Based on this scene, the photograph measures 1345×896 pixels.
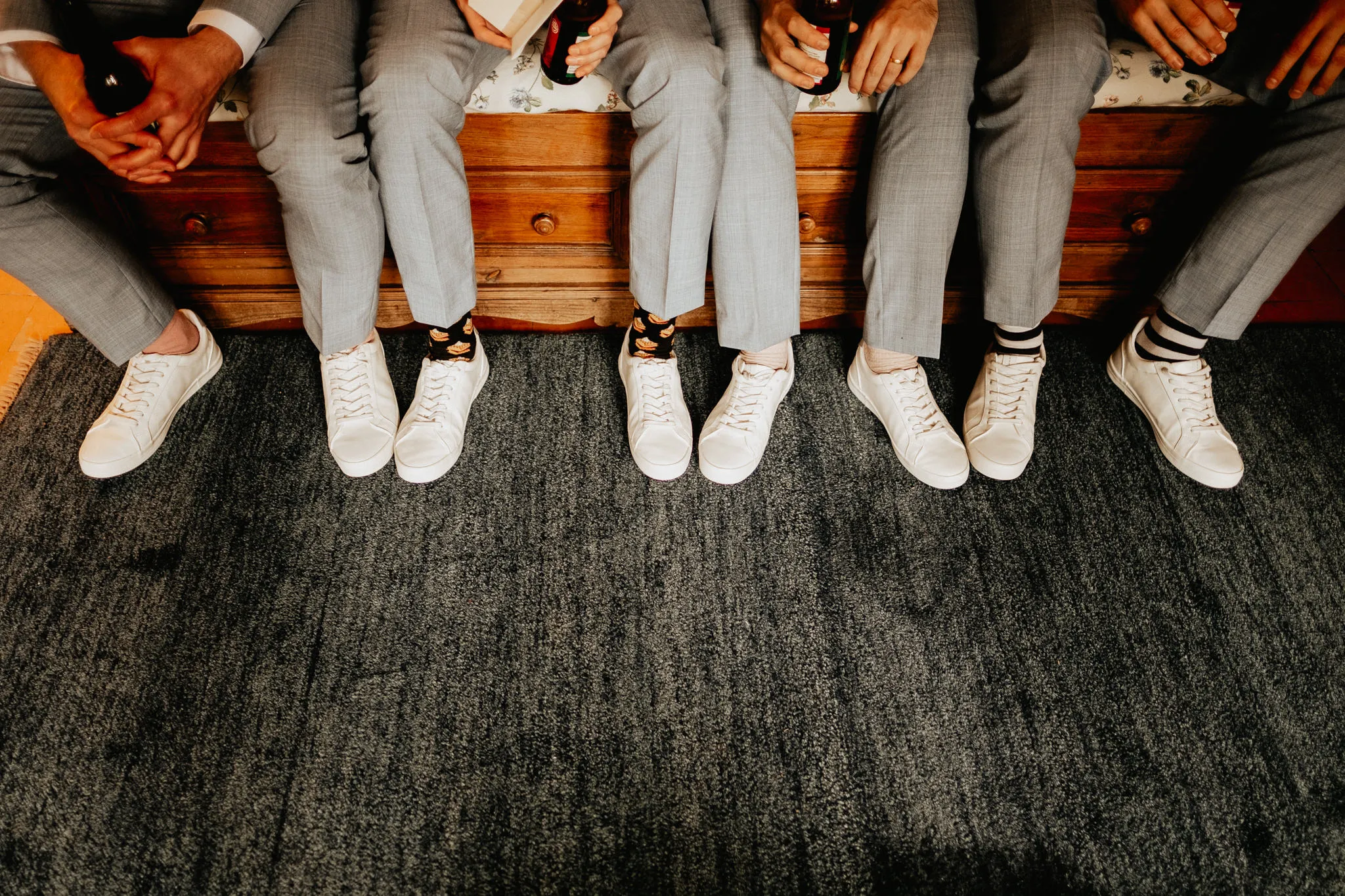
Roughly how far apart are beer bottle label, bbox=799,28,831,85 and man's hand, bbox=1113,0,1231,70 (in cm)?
50

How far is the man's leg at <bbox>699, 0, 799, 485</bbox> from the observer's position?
3.59 feet

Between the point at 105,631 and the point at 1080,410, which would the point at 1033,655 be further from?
the point at 105,631

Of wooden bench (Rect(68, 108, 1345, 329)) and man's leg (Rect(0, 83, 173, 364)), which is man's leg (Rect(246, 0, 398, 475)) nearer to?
wooden bench (Rect(68, 108, 1345, 329))

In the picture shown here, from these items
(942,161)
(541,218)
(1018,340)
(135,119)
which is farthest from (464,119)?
(1018,340)

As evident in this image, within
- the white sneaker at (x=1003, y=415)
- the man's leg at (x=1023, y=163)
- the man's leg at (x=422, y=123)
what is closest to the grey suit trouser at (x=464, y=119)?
the man's leg at (x=422, y=123)

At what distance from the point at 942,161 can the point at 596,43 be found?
543 mm

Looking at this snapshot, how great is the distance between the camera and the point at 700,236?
1146mm

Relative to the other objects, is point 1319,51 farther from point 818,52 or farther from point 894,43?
point 818,52

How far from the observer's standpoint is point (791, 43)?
1021 mm

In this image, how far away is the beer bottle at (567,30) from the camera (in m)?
1.03

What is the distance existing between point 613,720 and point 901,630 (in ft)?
1.43

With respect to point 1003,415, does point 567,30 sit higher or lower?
higher

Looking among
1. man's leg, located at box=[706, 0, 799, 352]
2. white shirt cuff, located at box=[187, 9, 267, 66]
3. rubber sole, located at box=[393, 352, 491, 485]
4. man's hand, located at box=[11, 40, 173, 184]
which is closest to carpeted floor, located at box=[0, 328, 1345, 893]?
rubber sole, located at box=[393, 352, 491, 485]

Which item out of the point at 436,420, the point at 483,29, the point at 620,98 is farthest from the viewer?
the point at 436,420
